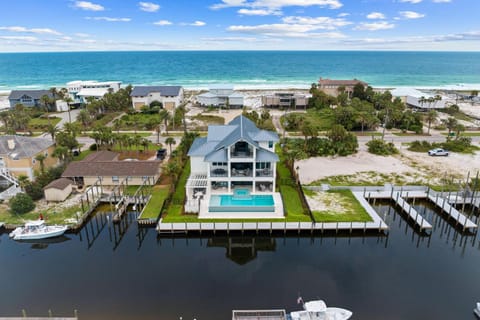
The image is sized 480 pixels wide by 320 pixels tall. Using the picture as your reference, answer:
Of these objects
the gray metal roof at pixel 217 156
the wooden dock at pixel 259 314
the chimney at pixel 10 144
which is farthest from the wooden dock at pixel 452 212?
the chimney at pixel 10 144

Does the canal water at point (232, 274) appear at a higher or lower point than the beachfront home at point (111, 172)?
lower

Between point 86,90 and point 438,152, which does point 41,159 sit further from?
→ point 86,90

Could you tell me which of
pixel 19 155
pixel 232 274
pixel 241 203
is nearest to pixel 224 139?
pixel 241 203

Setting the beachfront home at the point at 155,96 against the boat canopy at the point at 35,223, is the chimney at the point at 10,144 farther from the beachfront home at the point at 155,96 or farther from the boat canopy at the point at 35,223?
the beachfront home at the point at 155,96

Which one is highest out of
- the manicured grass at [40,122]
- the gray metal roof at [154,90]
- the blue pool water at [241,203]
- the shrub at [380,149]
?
the gray metal roof at [154,90]

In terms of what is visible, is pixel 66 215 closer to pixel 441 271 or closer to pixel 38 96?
pixel 441 271

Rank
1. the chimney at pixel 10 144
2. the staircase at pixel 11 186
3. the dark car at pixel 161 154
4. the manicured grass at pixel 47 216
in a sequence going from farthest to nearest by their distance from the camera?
the dark car at pixel 161 154, the chimney at pixel 10 144, the staircase at pixel 11 186, the manicured grass at pixel 47 216

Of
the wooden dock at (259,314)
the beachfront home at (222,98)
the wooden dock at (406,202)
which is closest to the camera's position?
the wooden dock at (259,314)

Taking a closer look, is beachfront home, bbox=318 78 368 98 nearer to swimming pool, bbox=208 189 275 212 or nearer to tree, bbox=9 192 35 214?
swimming pool, bbox=208 189 275 212
